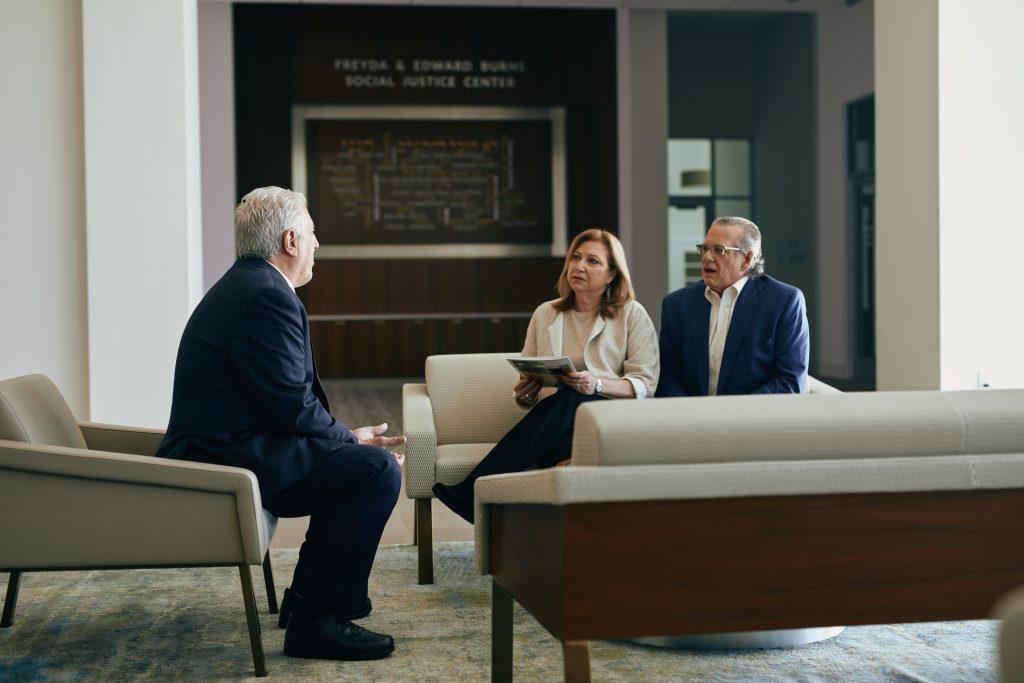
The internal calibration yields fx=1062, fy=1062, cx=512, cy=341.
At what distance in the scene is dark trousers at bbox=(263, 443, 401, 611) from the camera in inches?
110

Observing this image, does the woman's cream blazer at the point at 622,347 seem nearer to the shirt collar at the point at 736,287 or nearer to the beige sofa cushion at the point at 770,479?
the shirt collar at the point at 736,287

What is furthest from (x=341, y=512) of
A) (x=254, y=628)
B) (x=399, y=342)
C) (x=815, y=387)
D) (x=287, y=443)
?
(x=399, y=342)

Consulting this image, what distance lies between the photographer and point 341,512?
2.81 metres

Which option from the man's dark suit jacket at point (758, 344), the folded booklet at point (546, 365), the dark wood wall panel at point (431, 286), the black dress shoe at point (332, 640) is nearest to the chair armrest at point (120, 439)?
the black dress shoe at point (332, 640)

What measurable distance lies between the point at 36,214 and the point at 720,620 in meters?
4.49

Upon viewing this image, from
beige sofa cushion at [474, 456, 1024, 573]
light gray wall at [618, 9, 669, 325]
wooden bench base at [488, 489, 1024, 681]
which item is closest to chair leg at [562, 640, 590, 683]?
wooden bench base at [488, 489, 1024, 681]

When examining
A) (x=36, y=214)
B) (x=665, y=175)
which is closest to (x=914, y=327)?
(x=36, y=214)

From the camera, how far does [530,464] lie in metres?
3.46

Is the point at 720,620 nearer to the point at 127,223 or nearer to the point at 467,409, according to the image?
the point at 467,409

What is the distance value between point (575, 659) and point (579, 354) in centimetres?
209

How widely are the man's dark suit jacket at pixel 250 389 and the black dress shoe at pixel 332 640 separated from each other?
0.36m

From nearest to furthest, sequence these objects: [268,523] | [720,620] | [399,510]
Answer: [720,620], [268,523], [399,510]

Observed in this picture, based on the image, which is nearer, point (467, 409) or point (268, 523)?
point (268, 523)

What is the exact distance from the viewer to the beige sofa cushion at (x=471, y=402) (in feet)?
13.1
